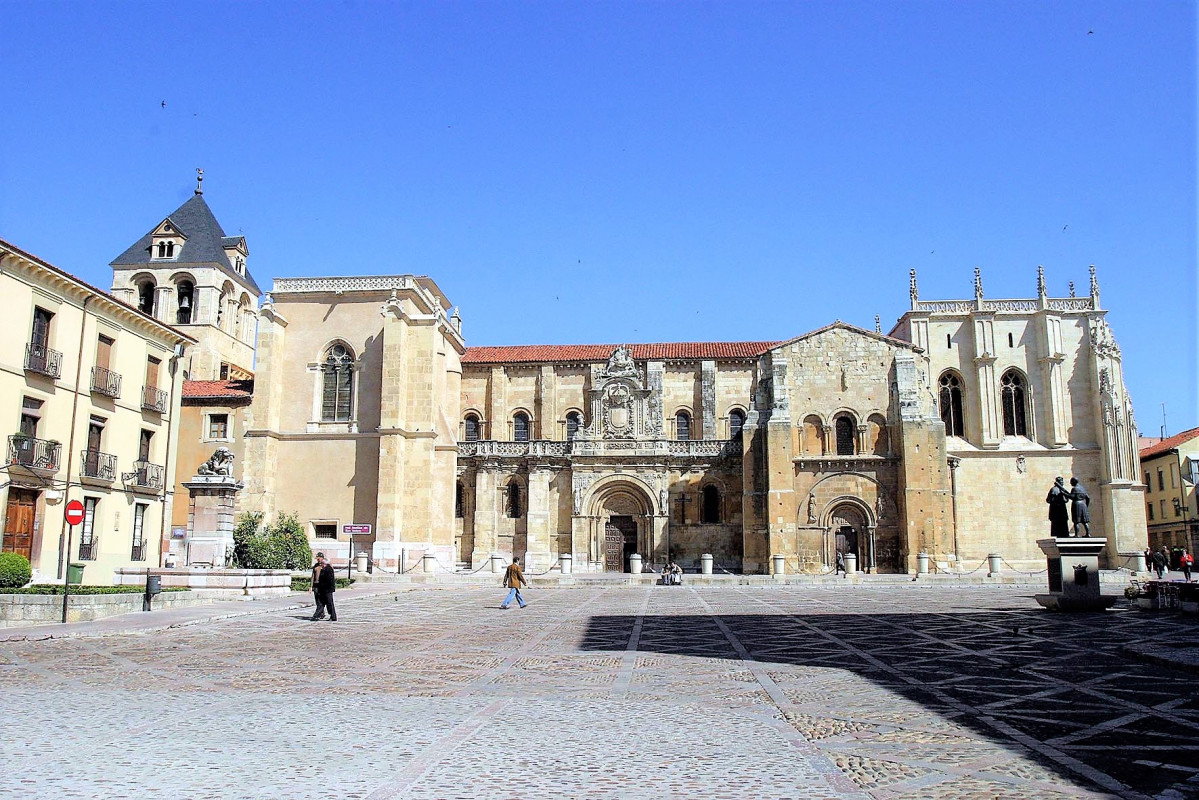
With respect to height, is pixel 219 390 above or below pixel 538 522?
above

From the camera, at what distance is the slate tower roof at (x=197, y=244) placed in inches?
2306

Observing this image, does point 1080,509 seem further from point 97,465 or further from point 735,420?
point 735,420

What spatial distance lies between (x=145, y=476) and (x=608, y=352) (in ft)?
86.2

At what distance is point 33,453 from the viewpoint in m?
25.9

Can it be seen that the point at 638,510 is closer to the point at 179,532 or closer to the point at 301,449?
the point at 301,449

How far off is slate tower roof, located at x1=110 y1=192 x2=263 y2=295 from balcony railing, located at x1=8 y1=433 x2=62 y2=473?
3390cm

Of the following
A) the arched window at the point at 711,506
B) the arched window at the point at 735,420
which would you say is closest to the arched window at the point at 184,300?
the arched window at the point at 735,420

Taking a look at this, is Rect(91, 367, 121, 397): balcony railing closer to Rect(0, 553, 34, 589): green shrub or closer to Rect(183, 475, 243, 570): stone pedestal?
Rect(183, 475, 243, 570): stone pedestal

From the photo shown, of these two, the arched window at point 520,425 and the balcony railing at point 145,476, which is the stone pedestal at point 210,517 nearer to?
the balcony railing at point 145,476

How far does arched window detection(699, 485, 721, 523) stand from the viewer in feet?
149

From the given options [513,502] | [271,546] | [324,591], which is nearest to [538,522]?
[513,502]

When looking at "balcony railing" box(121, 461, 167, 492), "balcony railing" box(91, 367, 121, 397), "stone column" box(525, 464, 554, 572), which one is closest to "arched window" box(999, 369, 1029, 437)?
"stone column" box(525, 464, 554, 572)

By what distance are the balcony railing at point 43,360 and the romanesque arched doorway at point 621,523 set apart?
2506 centimetres

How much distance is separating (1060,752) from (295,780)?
5.29 metres
